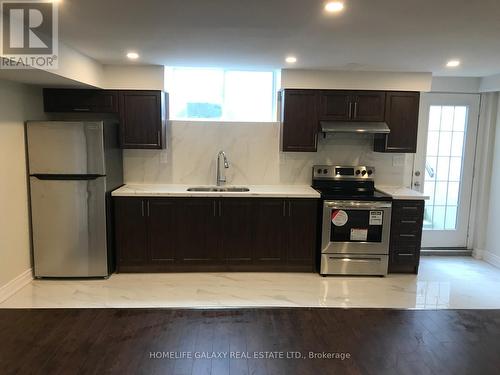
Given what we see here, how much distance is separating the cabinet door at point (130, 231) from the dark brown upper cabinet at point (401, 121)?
9.62 ft

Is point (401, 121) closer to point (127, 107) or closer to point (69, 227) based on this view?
point (127, 107)

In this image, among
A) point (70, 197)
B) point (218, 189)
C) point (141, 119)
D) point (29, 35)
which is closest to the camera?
point (29, 35)

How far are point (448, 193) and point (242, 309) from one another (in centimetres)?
340

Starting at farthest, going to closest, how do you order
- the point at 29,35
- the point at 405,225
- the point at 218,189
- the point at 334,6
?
the point at 218,189 → the point at 405,225 → the point at 29,35 → the point at 334,6

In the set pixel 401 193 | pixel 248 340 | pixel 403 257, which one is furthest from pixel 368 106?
pixel 248 340

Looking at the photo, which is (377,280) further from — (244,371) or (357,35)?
(357,35)

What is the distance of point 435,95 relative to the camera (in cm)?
491

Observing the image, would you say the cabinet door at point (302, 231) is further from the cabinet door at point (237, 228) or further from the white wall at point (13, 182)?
the white wall at point (13, 182)

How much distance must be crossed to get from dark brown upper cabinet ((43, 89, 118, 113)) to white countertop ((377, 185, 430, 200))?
328 cm

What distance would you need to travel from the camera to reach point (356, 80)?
4.55 metres

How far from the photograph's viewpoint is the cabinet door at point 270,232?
423cm

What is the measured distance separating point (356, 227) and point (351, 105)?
4.64 ft

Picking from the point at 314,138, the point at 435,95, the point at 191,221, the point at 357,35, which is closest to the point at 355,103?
the point at 314,138

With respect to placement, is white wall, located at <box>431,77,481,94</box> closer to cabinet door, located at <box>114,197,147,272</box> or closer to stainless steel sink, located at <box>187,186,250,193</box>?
stainless steel sink, located at <box>187,186,250,193</box>
